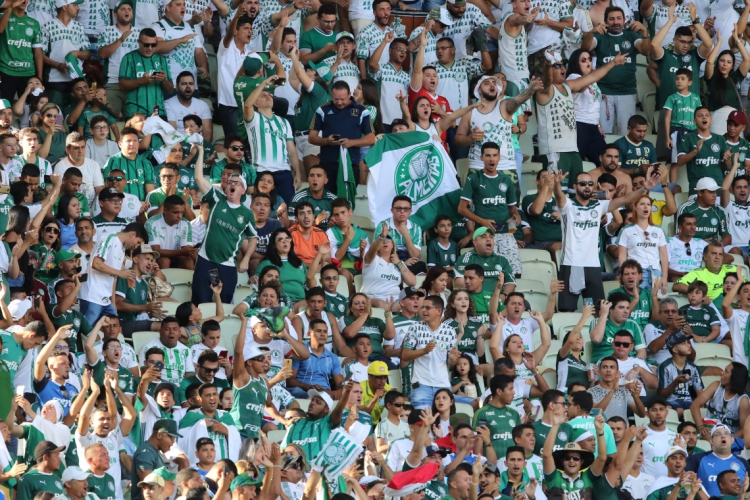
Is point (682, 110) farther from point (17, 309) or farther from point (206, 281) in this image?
point (17, 309)

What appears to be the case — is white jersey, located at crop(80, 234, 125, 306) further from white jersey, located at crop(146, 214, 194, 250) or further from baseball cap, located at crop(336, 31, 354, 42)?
baseball cap, located at crop(336, 31, 354, 42)

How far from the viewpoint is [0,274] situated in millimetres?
13156

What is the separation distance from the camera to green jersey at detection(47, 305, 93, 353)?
43.2ft

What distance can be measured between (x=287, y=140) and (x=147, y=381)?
3933 mm

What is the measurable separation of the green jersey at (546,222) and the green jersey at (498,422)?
2.93 metres

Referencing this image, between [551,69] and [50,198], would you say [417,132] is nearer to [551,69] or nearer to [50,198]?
[551,69]

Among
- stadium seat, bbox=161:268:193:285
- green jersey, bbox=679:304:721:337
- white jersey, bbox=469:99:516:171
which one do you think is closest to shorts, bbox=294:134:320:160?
white jersey, bbox=469:99:516:171

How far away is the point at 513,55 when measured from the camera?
17.2 metres

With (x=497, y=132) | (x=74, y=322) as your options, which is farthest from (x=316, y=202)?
(x=74, y=322)

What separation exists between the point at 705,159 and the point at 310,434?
22.1ft

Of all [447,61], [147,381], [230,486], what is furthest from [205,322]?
[447,61]

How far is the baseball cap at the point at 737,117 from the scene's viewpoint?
685 inches

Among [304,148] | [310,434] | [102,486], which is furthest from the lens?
[304,148]

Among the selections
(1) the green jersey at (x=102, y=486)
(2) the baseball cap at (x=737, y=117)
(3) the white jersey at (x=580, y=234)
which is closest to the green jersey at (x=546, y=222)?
(3) the white jersey at (x=580, y=234)
